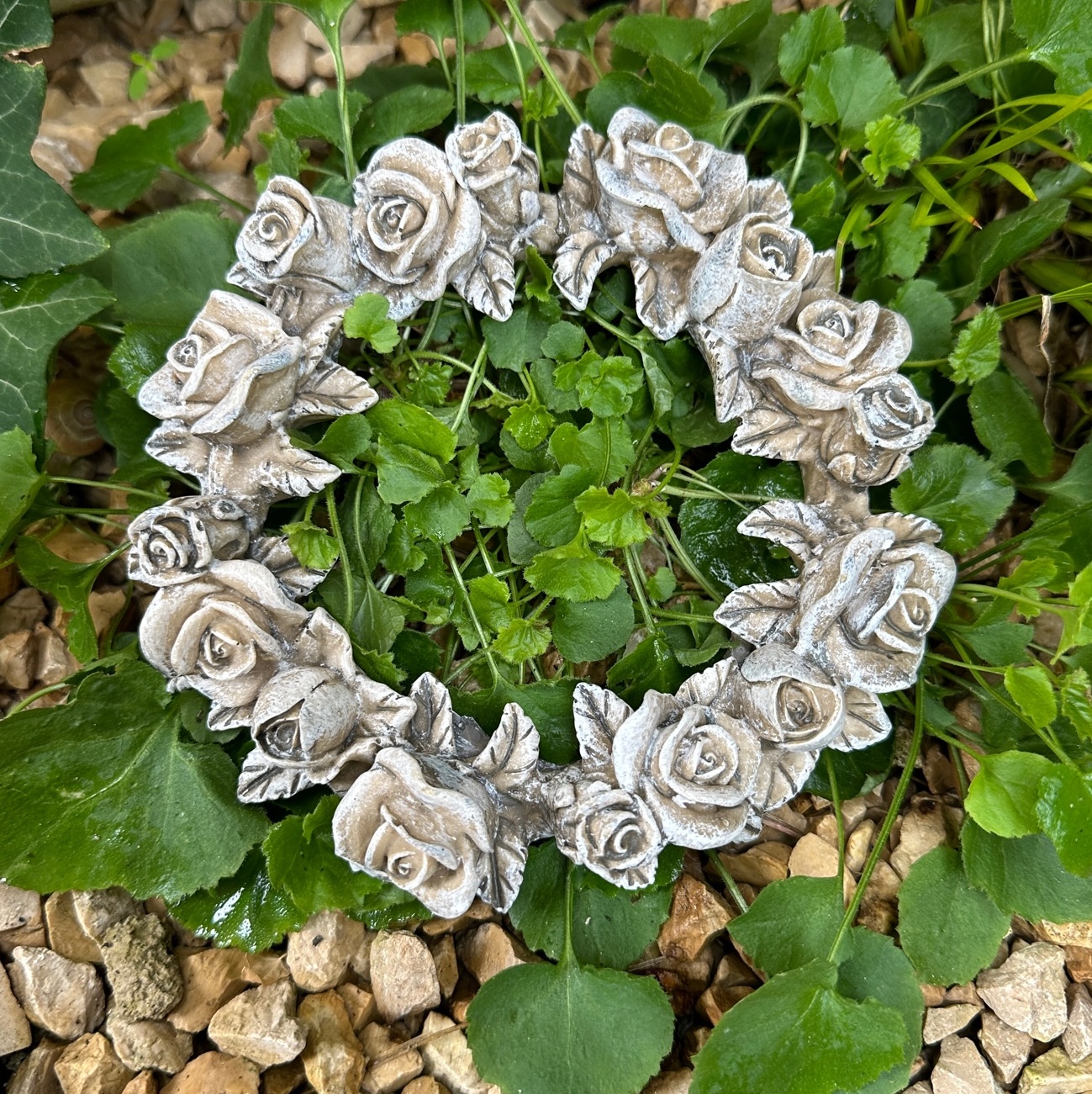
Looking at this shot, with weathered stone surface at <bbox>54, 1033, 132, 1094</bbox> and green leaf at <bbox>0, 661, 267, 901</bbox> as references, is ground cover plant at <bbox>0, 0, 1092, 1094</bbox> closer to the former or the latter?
green leaf at <bbox>0, 661, 267, 901</bbox>

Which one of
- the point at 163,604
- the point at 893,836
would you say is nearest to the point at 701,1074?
the point at 893,836

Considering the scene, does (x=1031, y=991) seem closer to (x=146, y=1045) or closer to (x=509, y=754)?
(x=509, y=754)

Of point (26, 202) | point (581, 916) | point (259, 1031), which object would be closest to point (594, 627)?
point (581, 916)

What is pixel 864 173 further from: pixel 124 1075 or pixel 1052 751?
pixel 124 1075

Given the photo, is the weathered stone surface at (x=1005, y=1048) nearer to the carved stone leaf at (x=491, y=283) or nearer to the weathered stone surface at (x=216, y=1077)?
the weathered stone surface at (x=216, y=1077)

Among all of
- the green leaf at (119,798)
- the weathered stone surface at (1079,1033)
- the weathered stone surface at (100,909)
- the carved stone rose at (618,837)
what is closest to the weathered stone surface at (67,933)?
the weathered stone surface at (100,909)

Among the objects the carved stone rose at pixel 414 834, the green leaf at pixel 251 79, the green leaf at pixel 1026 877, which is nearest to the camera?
the carved stone rose at pixel 414 834

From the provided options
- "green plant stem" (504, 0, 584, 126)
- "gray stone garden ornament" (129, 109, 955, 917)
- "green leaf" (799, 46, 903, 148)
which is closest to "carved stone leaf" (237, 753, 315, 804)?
"gray stone garden ornament" (129, 109, 955, 917)
